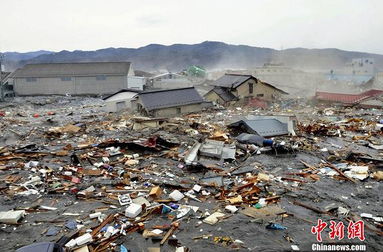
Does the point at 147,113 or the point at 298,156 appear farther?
the point at 147,113

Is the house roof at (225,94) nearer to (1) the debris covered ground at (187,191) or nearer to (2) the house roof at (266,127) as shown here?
(2) the house roof at (266,127)

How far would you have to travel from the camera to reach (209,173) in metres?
9.53

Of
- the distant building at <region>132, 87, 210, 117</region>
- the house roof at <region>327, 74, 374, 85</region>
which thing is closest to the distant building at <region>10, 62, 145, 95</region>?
the distant building at <region>132, 87, 210, 117</region>

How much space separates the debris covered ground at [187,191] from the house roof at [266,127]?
1.33 ft

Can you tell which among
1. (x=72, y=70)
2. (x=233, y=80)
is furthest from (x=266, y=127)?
(x=72, y=70)

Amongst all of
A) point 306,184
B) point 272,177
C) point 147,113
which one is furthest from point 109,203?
point 147,113

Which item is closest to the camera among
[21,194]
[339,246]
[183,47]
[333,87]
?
[339,246]

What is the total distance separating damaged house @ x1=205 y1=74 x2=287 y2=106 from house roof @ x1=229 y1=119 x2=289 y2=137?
13.9 m

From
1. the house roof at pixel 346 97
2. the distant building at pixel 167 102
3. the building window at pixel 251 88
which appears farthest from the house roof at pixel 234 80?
the distant building at pixel 167 102

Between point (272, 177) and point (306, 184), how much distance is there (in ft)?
3.24

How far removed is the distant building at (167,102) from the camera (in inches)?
863

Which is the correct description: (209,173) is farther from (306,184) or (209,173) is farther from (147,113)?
(147,113)

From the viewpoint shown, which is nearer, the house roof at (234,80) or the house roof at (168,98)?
the house roof at (168,98)

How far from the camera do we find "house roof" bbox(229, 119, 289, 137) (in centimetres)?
1439
